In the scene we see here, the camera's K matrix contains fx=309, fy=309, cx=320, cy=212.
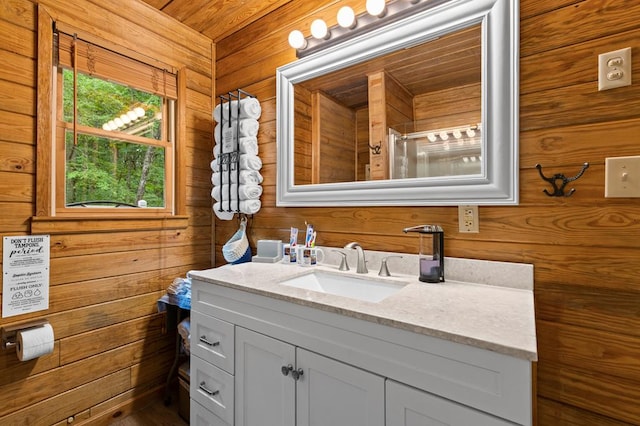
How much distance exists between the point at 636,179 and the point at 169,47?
7.85 ft

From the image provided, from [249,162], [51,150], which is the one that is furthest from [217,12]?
[51,150]

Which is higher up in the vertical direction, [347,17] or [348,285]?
[347,17]

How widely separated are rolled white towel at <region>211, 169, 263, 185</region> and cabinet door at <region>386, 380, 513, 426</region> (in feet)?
4.45

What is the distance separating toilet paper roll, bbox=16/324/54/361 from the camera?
136 centimetres

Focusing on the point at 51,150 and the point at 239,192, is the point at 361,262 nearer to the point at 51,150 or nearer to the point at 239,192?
the point at 239,192

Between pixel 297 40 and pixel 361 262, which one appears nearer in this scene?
pixel 361 262

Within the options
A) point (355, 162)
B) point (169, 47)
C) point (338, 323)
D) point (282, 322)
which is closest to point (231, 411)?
point (282, 322)

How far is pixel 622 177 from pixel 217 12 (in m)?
2.19

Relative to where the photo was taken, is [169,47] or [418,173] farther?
[169,47]

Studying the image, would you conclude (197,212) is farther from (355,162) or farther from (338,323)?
(338,323)

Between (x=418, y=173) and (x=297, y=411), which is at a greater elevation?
(x=418, y=173)

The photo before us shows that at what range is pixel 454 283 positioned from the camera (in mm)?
1203

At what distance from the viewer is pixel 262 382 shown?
1144mm

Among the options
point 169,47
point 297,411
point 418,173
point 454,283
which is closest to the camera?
point 297,411
